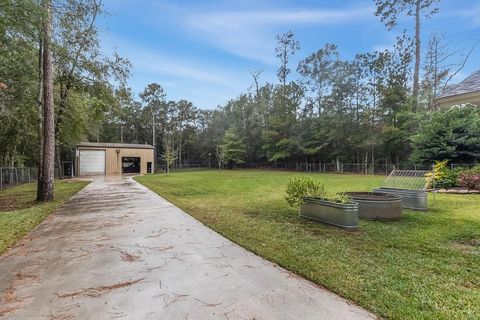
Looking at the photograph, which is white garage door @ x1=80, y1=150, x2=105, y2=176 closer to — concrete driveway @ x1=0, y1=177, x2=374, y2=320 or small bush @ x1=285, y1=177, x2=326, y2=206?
concrete driveway @ x1=0, y1=177, x2=374, y2=320

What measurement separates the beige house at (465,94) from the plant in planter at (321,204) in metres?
11.9

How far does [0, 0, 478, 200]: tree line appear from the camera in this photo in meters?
8.32

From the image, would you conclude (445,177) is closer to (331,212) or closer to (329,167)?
(331,212)

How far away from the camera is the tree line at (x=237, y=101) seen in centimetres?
832

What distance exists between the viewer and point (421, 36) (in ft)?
74.9

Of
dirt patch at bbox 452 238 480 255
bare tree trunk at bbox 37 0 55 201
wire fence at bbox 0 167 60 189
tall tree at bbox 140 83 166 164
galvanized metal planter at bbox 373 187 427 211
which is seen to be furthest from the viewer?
tall tree at bbox 140 83 166 164

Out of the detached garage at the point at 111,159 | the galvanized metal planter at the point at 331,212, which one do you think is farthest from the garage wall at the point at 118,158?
the galvanized metal planter at the point at 331,212

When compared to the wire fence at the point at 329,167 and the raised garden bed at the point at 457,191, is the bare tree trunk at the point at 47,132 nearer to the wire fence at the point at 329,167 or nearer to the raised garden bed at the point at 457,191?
the raised garden bed at the point at 457,191

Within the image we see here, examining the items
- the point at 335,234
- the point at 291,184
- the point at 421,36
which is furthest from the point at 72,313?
the point at 421,36

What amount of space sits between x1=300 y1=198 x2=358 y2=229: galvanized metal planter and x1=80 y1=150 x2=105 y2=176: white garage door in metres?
24.6

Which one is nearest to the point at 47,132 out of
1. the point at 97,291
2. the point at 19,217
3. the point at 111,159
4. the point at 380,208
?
the point at 19,217

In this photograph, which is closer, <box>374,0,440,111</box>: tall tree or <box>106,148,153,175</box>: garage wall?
<box>374,0,440,111</box>: tall tree

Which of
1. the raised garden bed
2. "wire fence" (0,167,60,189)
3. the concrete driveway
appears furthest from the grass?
the raised garden bed

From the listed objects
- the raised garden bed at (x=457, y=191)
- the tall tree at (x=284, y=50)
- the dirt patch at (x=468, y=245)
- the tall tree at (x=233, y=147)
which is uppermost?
the tall tree at (x=284, y=50)
